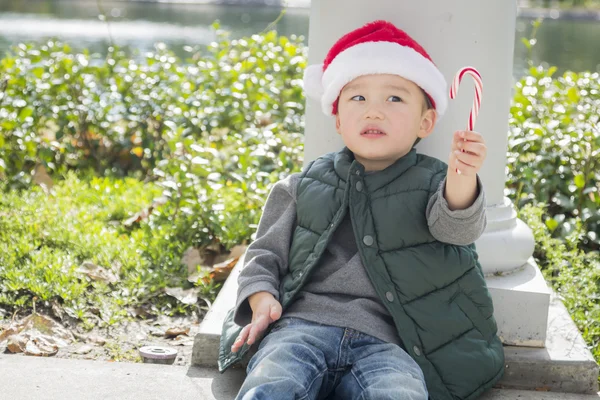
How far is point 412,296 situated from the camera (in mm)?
2133

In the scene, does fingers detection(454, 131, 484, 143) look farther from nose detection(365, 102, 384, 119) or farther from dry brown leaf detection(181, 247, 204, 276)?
dry brown leaf detection(181, 247, 204, 276)

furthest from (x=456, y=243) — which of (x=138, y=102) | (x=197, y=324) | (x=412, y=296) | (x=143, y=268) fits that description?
(x=138, y=102)

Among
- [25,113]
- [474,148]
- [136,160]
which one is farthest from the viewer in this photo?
[136,160]

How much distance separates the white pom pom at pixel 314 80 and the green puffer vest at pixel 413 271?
0.31 meters

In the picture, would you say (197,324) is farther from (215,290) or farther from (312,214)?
(312,214)

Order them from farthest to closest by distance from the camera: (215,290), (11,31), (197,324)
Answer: (11,31)
(215,290)
(197,324)

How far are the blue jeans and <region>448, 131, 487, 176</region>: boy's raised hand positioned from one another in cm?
51

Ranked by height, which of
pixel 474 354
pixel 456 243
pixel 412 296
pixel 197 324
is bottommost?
pixel 197 324

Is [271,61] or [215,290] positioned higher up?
[271,61]

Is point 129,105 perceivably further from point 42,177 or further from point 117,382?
point 117,382

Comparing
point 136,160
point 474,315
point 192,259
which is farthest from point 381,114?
point 136,160

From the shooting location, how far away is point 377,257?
2.15m

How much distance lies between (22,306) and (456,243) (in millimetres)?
1687

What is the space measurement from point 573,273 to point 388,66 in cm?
142
